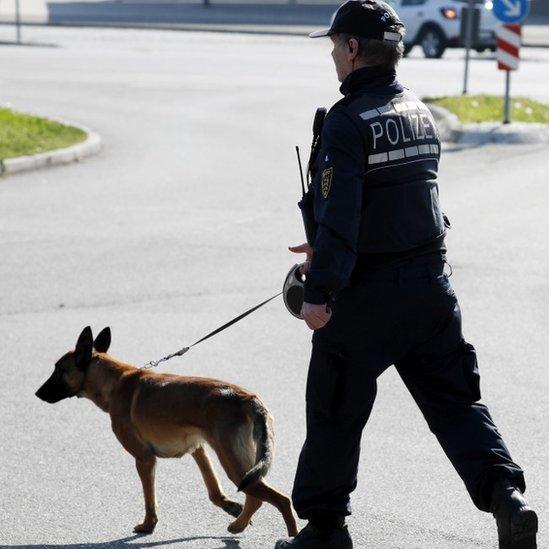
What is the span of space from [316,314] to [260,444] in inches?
26.0

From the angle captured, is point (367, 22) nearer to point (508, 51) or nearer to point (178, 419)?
point (178, 419)

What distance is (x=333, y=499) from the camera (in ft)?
14.5

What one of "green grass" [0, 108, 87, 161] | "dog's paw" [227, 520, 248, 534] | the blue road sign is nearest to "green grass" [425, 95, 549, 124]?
the blue road sign

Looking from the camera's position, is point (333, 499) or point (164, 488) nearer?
point (333, 499)

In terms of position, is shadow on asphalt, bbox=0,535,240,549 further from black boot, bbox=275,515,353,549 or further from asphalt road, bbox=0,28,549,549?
black boot, bbox=275,515,353,549

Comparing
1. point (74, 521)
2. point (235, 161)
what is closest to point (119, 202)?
point (235, 161)

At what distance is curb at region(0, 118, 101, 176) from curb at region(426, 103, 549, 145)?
4.30 meters

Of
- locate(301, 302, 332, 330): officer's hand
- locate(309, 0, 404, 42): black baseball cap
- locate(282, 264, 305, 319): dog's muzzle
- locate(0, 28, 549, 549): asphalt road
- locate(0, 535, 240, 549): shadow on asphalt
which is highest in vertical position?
locate(309, 0, 404, 42): black baseball cap

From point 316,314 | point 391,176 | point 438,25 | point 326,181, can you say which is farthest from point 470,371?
point 438,25

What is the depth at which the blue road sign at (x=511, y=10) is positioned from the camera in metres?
16.2

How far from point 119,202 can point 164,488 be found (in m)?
6.89

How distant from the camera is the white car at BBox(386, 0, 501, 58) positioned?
97.3 feet

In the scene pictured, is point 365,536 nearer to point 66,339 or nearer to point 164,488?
point 164,488

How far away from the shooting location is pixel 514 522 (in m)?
4.19
